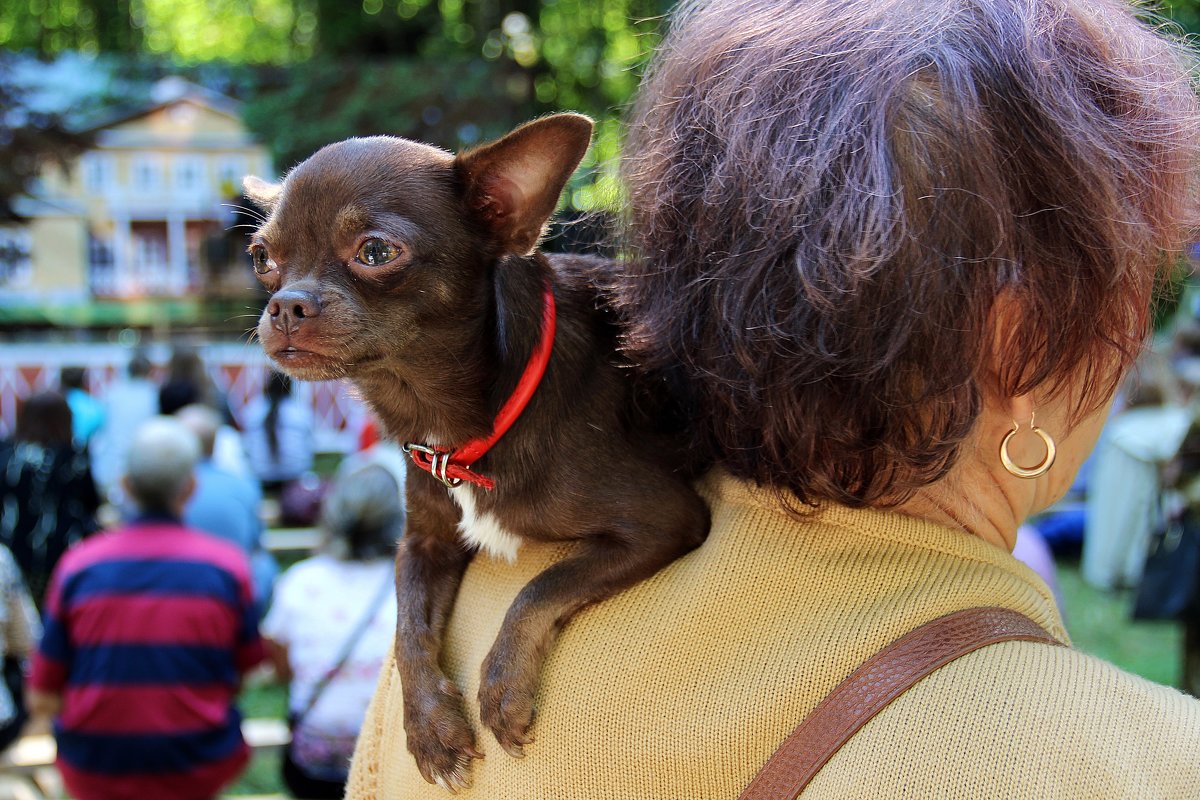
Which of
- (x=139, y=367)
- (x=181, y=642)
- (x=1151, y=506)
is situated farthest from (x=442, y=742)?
(x=139, y=367)

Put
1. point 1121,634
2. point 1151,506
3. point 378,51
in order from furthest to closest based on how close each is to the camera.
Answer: point 378,51 < point 1121,634 < point 1151,506

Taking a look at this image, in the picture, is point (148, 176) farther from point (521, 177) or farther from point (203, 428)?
point (521, 177)

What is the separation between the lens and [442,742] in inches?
50.1

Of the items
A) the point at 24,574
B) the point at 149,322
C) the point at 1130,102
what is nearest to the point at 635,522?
the point at 1130,102

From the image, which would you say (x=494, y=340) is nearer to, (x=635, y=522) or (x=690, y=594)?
(x=635, y=522)

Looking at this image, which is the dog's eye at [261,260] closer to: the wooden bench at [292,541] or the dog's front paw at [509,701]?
the dog's front paw at [509,701]

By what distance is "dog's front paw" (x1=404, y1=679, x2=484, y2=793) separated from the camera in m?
1.26

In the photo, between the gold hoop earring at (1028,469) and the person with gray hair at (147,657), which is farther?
the person with gray hair at (147,657)

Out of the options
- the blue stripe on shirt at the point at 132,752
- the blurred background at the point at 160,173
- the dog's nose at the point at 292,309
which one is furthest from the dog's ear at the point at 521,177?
the blurred background at the point at 160,173

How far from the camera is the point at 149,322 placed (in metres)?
10.6

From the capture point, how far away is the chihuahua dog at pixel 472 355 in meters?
1.37

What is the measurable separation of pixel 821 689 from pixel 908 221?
0.46 meters

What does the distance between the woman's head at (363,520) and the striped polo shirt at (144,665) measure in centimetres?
39

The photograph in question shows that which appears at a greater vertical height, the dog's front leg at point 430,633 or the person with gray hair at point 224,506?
the dog's front leg at point 430,633
